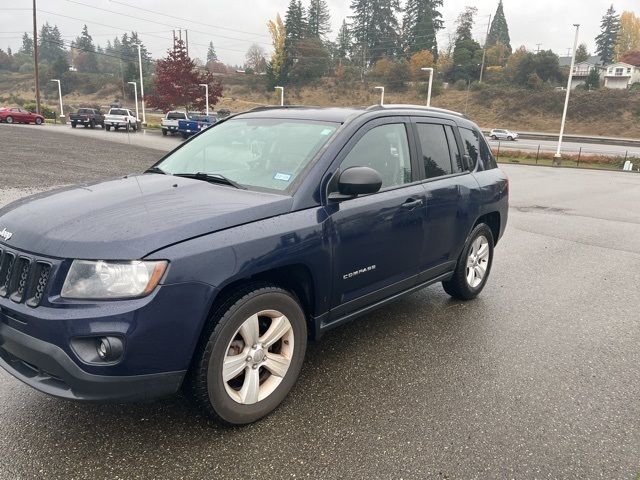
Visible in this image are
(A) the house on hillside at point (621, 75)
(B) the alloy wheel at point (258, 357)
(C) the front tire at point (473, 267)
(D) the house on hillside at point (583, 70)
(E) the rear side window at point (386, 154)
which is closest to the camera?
(B) the alloy wheel at point (258, 357)

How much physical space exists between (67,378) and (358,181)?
1.92m

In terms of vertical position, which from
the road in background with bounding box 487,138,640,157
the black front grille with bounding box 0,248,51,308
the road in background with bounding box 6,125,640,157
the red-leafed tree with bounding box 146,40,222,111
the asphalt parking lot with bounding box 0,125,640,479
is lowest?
the asphalt parking lot with bounding box 0,125,640,479

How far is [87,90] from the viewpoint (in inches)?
4134

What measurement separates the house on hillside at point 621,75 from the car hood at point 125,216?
10082 cm

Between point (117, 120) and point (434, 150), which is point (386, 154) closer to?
point (434, 150)

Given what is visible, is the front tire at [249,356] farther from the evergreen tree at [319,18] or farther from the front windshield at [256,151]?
the evergreen tree at [319,18]

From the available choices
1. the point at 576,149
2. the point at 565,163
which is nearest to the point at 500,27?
the point at 576,149

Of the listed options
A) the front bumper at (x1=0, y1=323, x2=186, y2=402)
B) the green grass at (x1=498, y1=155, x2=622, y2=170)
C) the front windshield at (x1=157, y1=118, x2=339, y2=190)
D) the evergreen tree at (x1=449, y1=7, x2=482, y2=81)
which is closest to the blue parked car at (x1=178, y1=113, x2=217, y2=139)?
the green grass at (x1=498, y1=155, x2=622, y2=170)

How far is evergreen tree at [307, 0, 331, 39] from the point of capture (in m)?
112

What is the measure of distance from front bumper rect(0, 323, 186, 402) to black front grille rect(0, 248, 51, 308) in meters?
0.17

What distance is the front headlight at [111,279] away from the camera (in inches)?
93.2

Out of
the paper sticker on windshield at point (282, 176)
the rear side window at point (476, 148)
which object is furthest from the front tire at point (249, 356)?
the rear side window at point (476, 148)

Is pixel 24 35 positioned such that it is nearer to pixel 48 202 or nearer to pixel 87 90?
pixel 87 90

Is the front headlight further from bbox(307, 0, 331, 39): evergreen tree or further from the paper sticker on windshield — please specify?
bbox(307, 0, 331, 39): evergreen tree
